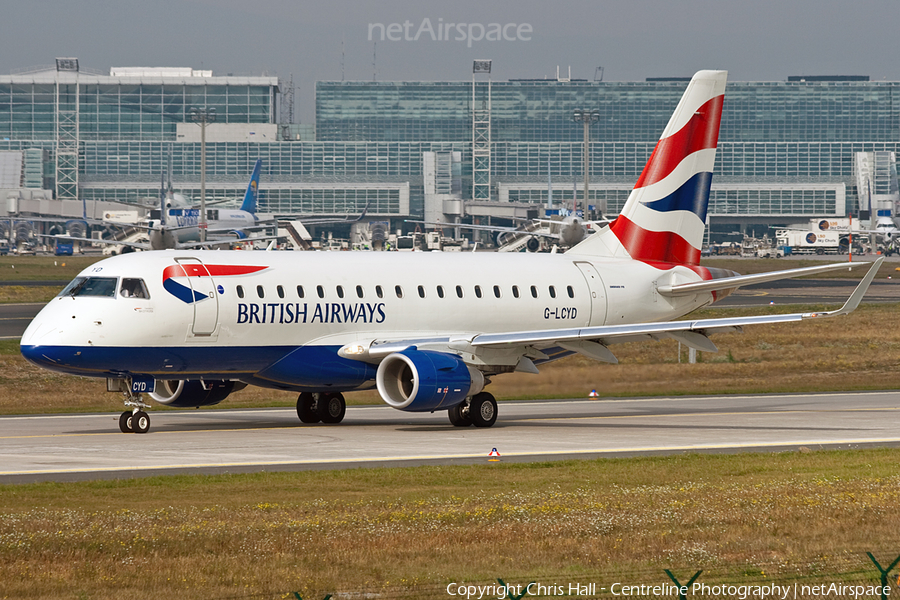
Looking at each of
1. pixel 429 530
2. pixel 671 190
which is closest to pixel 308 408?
pixel 671 190

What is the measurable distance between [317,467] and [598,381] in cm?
1374

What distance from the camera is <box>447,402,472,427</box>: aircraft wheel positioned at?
32.0 m

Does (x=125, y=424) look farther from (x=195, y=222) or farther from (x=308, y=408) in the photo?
(x=195, y=222)

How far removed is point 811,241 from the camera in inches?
7141

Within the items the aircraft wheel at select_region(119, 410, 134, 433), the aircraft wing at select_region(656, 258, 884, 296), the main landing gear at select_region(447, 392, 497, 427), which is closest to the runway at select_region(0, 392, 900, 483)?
the aircraft wheel at select_region(119, 410, 134, 433)

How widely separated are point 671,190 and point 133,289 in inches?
701

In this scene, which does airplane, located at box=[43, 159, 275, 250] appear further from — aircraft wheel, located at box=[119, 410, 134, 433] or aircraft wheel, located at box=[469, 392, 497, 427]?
aircraft wheel, located at box=[469, 392, 497, 427]

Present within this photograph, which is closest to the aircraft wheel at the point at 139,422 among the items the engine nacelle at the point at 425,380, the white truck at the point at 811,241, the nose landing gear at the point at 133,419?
the nose landing gear at the point at 133,419

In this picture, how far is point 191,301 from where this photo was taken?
95.5 feet

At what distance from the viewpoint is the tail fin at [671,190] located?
124 feet

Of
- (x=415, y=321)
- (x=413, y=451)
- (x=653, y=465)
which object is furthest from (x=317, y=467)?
(x=415, y=321)

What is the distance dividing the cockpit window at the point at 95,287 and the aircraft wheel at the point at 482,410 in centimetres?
980

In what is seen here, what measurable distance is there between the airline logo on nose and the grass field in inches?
342

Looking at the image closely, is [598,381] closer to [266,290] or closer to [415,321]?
[415,321]
